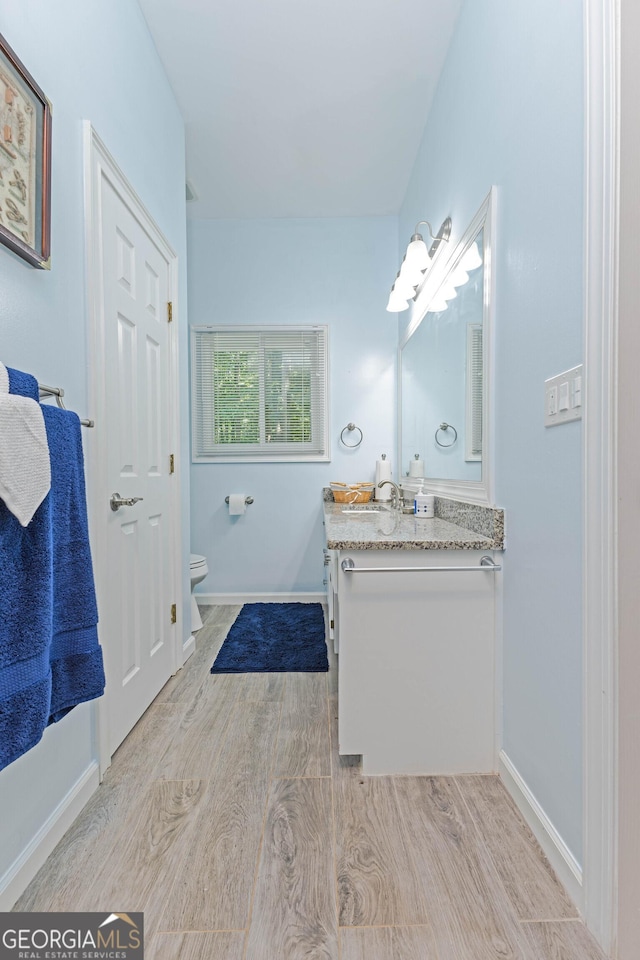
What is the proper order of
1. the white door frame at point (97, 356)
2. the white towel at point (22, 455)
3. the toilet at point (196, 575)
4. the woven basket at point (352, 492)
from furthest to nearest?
the woven basket at point (352, 492), the toilet at point (196, 575), the white door frame at point (97, 356), the white towel at point (22, 455)

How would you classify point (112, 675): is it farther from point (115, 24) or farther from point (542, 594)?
point (115, 24)

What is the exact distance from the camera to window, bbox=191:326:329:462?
3.54m

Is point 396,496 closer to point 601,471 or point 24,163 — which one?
point 601,471

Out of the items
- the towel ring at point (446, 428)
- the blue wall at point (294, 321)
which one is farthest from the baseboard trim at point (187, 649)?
the towel ring at point (446, 428)

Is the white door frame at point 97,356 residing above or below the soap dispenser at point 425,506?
above

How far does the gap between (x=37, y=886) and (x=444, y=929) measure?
0.91 meters

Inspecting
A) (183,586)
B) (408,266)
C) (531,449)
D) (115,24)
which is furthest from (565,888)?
(115,24)

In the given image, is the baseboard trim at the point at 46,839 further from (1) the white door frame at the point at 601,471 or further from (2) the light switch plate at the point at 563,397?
(2) the light switch plate at the point at 563,397

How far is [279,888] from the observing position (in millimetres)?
1115

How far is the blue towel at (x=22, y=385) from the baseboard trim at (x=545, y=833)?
1.53m

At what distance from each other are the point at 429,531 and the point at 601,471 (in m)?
0.82

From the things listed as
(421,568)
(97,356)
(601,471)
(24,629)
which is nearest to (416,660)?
(421,568)

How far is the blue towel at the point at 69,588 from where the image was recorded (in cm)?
108

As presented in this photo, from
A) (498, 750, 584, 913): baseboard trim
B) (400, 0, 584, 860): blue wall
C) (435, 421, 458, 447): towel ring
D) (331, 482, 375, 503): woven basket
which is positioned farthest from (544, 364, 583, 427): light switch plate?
(331, 482, 375, 503): woven basket
